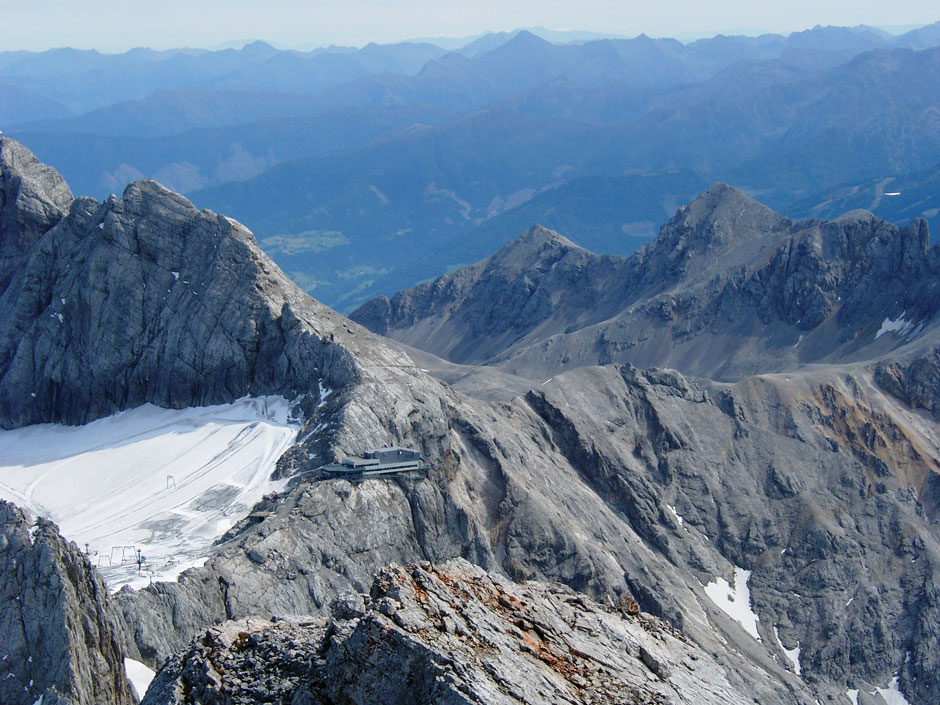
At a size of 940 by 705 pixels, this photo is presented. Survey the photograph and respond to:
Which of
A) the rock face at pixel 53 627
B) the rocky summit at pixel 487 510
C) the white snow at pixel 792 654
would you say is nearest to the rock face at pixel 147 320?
the rocky summit at pixel 487 510

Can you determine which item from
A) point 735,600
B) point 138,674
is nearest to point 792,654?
point 735,600

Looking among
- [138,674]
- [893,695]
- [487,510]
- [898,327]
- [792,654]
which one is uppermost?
[138,674]

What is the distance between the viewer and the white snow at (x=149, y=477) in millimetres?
72312

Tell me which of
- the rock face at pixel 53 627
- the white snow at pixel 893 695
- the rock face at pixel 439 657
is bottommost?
the white snow at pixel 893 695

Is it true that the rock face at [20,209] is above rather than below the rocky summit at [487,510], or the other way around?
above

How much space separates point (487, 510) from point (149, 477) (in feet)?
101

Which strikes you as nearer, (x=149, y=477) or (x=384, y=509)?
(x=384, y=509)

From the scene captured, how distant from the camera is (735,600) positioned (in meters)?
125

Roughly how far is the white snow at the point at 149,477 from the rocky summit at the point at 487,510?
89.7 inches

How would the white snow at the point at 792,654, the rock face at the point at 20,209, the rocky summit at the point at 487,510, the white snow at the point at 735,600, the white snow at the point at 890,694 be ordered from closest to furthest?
the rocky summit at the point at 487,510 → the rock face at the point at 20,209 → the white snow at the point at 890,694 → the white snow at the point at 792,654 → the white snow at the point at 735,600

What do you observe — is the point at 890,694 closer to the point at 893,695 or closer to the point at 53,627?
the point at 893,695

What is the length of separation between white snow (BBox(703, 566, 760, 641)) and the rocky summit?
1.30 ft

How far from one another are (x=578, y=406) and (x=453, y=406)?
34.4 metres

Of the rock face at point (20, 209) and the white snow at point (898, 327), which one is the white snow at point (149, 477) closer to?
the rock face at point (20, 209)
